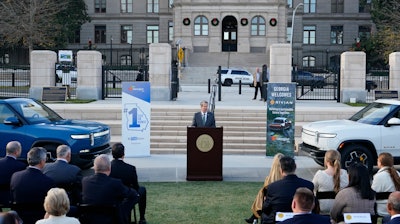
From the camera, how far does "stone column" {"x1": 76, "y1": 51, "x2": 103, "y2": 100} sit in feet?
97.6

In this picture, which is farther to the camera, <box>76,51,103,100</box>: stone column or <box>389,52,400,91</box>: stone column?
<box>76,51,103,100</box>: stone column

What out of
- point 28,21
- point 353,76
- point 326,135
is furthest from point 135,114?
point 28,21

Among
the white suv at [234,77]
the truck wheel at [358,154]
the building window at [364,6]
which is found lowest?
the truck wheel at [358,154]

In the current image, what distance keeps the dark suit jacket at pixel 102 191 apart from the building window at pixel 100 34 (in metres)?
71.7

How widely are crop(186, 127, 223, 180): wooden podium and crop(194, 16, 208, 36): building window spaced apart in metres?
53.7

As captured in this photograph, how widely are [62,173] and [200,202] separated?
11.5 ft

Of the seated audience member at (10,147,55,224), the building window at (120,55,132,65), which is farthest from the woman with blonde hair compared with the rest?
the building window at (120,55,132,65)

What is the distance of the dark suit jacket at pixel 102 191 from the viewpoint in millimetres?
8539

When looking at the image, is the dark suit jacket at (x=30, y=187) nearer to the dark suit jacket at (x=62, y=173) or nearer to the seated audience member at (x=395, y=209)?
the dark suit jacket at (x=62, y=173)

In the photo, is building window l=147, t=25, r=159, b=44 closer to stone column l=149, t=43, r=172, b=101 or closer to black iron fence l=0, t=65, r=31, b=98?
black iron fence l=0, t=65, r=31, b=98

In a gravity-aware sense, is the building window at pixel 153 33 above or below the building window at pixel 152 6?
below

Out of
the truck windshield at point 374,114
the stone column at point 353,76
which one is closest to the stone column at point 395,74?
the stone column at point 353,76

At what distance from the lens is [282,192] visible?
27.4 ft

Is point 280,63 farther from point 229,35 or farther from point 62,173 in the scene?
point 229,35
